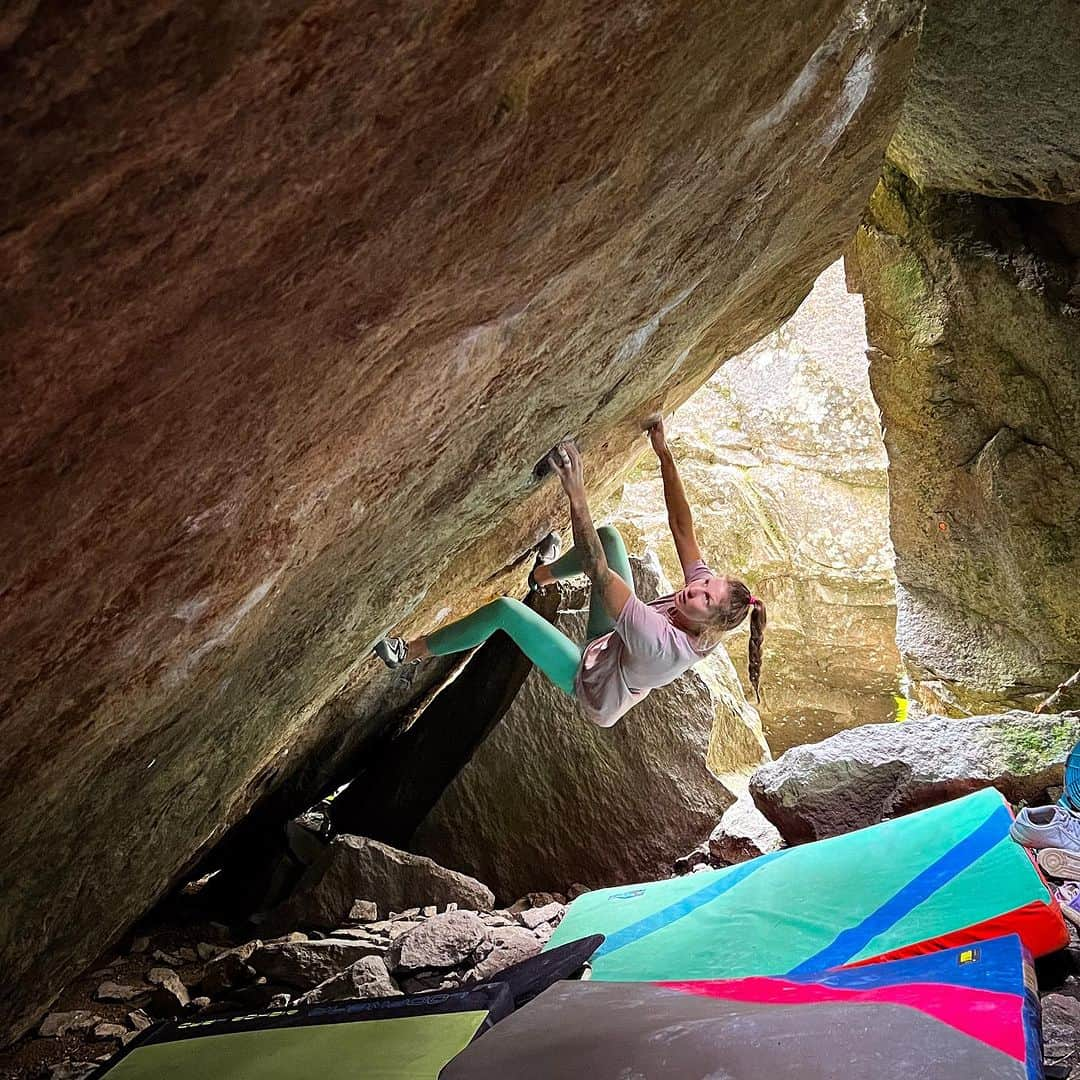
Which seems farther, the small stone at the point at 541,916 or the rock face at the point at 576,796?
the rock face at the point at 576,796

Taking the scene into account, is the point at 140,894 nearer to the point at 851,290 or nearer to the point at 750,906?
the point at 750,906

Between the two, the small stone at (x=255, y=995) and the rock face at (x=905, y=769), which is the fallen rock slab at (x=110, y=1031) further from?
the rock face at (x=905, y=769)

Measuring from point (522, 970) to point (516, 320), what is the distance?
260 centimetres

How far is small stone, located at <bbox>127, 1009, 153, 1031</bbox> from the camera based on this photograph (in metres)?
4.81

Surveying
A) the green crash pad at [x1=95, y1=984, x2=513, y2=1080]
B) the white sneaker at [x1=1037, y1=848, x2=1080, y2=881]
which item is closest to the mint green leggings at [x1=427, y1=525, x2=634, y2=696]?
the green crash pad at [x1=95, y1=984, x2=513, y2=1080]

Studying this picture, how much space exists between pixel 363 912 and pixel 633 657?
99.3 inches

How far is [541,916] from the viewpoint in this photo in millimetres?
5617

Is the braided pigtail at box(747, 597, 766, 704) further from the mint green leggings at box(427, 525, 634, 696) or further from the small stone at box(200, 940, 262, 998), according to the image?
the small stone at box(200, 940, 262, 998)

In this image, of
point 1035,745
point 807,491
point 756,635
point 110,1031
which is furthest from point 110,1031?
point 807,491

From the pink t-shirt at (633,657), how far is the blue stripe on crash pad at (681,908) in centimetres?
91

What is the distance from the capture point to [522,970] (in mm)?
4180

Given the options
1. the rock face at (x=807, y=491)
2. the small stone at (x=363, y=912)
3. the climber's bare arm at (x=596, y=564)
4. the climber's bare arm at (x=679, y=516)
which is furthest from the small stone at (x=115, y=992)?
the rock face at (x=807, y=491)

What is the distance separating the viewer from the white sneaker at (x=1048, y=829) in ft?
14.0

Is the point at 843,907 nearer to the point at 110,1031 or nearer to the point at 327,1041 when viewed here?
the point at 327,1041
